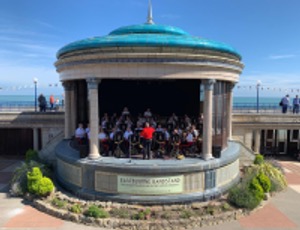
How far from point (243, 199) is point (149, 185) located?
12.5 feet

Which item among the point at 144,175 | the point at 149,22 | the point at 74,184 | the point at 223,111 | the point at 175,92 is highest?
the point at 149,22

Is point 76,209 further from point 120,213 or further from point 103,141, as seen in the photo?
point 103,141

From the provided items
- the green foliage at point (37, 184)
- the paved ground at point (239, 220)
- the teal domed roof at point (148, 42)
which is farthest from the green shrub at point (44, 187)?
the teal domed roof at point (148, 42)

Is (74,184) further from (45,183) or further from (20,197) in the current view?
(20,197)

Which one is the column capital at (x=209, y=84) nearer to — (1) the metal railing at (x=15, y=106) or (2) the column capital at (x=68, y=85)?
(2) the column capital at (x=68, y=85)

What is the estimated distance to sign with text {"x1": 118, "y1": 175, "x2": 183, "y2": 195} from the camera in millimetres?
10812

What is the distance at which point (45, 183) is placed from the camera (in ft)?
38.0

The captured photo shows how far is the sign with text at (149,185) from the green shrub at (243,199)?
229 cm

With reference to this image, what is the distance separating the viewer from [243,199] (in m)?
10.8

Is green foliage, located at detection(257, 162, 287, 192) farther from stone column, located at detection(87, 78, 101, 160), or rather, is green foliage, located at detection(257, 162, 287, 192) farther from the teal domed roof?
stone column, located at detection(87, 78, 101, 160)

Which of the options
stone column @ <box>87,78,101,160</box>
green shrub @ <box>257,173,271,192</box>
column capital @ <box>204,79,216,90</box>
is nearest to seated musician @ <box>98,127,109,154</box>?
stone column @ <box>87,78,101,160</box>

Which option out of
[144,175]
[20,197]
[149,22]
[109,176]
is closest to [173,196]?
[144,175]

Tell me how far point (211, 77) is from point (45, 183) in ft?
27.9

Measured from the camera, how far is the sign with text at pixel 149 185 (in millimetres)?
10812
